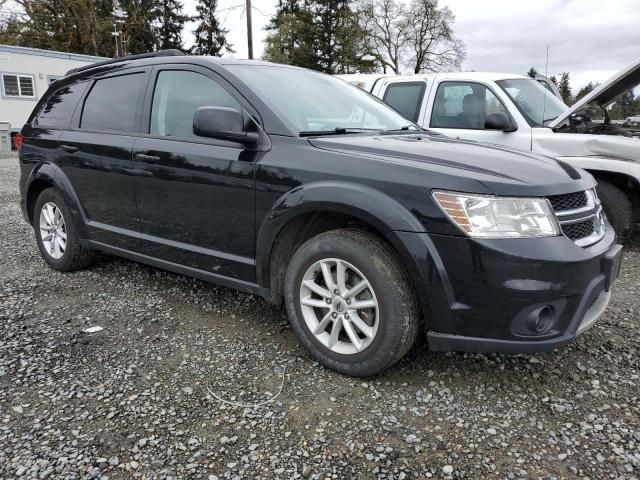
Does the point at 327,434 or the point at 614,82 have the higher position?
the point at 614,82

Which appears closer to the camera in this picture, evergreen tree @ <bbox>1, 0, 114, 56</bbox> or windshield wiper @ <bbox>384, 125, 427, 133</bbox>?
windshield wiper @ <bbox>384, 125, 427, 133</bbox>

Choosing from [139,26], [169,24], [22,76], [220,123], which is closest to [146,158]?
[220,123]

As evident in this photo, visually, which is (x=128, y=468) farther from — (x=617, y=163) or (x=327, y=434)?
(x=617, y=163)

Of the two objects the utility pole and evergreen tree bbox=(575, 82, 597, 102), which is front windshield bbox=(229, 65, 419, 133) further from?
the utility pole

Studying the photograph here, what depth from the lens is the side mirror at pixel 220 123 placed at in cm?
288

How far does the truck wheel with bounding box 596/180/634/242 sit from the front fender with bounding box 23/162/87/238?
482cm

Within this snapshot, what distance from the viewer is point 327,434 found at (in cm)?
231

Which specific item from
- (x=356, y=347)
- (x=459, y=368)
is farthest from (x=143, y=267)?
(x=459, y=368)

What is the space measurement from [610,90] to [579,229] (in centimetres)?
319

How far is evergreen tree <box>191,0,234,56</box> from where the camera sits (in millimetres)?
46500

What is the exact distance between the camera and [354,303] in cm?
269

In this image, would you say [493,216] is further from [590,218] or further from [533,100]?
[533,100]

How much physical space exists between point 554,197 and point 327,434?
1.55 m

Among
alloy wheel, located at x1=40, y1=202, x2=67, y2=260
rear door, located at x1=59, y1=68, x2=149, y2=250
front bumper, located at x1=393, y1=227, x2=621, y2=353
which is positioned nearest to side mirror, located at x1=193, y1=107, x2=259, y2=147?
rear door, located at x1=59, y1=68, x2=149, y2=250
